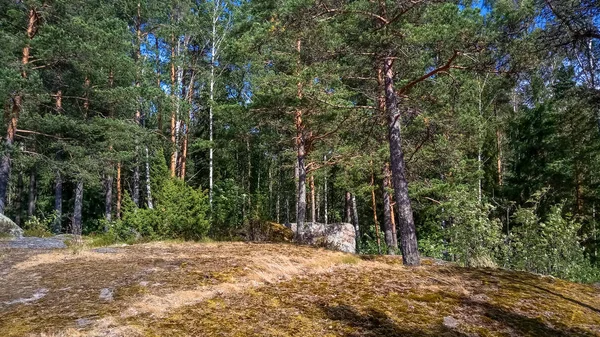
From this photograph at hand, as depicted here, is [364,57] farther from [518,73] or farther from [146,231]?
[146,231]

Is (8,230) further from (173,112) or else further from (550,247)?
(550,247)

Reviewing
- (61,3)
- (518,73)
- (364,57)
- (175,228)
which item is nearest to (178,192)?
(175,228)

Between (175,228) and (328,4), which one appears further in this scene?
(175,228)

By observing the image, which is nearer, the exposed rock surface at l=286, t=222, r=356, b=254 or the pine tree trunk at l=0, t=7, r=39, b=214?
the pine tree trunk at l=0, t=7, r=39, b=214

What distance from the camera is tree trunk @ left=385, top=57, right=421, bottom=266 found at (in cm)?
562

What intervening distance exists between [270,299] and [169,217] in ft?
18.6

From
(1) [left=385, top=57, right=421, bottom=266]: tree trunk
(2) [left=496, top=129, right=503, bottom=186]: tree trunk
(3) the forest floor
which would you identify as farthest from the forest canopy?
(3) the forest floor

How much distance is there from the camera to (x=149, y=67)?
14211 millimetres

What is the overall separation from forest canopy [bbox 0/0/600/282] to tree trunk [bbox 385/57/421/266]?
34 millimetres

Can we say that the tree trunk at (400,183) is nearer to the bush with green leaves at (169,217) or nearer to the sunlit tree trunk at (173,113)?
the bush with green leaves at (169,217)

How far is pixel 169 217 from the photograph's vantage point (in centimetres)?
815

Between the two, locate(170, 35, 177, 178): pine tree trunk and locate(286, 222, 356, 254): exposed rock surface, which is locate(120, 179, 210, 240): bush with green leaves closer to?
locate(286, 222, 356, 254): exposed rock surface

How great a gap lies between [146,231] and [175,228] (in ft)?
2.10

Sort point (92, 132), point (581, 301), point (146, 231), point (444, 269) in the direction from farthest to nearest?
point (92, 132) → point (146, 231) → point (444, 269) → point (581, 301)
